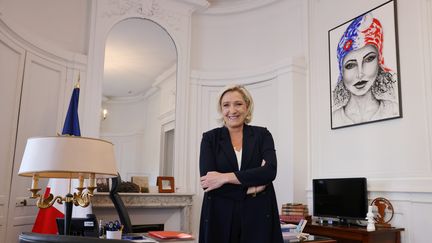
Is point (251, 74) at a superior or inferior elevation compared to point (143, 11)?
inferior

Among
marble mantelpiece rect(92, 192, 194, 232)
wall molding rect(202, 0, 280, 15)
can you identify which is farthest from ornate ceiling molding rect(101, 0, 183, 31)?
marble mantelpiece rect(92, 192, 194, 232)

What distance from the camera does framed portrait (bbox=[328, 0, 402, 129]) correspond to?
12.2ft

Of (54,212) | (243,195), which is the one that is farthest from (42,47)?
(243,195)

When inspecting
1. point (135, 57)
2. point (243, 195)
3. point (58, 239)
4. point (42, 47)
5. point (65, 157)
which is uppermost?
point (135, 57)

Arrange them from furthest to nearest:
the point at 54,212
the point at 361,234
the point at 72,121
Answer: the point at 72,121, the point at 54,212, the point at 361,234

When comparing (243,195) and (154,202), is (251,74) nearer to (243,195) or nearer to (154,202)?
(154,202)

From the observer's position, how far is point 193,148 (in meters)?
5.14

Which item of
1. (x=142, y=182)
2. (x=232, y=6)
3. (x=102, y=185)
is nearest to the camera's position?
(x=102, y=185)

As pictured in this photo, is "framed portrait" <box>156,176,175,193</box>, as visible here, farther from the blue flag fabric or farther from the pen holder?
the pen holder

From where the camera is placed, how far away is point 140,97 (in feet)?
15.7

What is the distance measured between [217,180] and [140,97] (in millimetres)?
3232

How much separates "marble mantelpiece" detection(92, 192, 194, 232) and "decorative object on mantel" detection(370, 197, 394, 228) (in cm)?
220

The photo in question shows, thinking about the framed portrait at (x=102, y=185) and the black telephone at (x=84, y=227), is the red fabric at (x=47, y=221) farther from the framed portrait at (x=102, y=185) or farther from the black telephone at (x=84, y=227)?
the black telephone at (x=84, y=227)

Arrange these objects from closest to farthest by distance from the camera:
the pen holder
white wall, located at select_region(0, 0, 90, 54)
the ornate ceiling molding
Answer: the pen holder → white wall, located at select_region(0, 0, 90, 54) → the ornate ceiling molding
